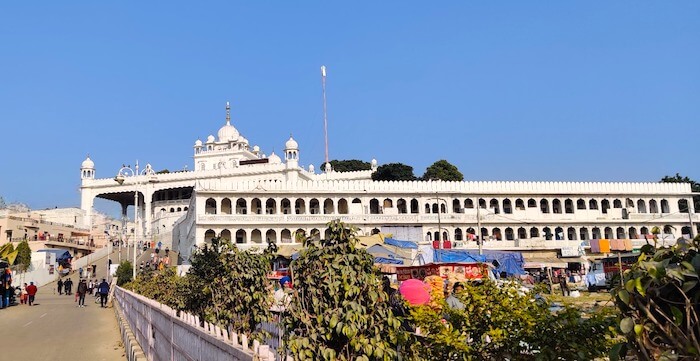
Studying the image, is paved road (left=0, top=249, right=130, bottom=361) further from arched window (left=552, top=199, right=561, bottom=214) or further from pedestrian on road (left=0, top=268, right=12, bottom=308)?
arched window (left=552, top=199, right=561, bottom=214)

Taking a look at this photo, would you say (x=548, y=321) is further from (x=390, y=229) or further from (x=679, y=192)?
(x=679, y=192)

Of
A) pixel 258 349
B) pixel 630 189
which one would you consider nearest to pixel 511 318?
pixel 258 349

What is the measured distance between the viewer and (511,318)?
13.0 ft

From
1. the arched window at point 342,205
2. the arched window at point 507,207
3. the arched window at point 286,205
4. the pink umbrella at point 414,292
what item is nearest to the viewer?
the pink umbrella at point 414,292

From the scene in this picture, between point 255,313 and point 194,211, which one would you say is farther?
point 194,211

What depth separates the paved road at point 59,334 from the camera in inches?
495

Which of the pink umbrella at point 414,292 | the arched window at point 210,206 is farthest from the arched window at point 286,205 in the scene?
the pink umbrella at point 414,292

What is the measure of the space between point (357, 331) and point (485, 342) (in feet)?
3.14

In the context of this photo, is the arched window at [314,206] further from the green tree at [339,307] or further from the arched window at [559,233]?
the green tree at [339,307]

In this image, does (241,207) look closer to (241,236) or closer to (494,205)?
(241,236)

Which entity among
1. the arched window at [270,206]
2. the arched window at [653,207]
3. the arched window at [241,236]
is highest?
the arched window at [270,206]

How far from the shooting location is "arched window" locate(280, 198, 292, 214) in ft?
173

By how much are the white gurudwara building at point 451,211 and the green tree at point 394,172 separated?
51.0 feet

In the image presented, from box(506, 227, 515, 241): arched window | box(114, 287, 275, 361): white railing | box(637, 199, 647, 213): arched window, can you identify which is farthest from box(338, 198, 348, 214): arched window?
box(114, 287, 275, 361): white railing
